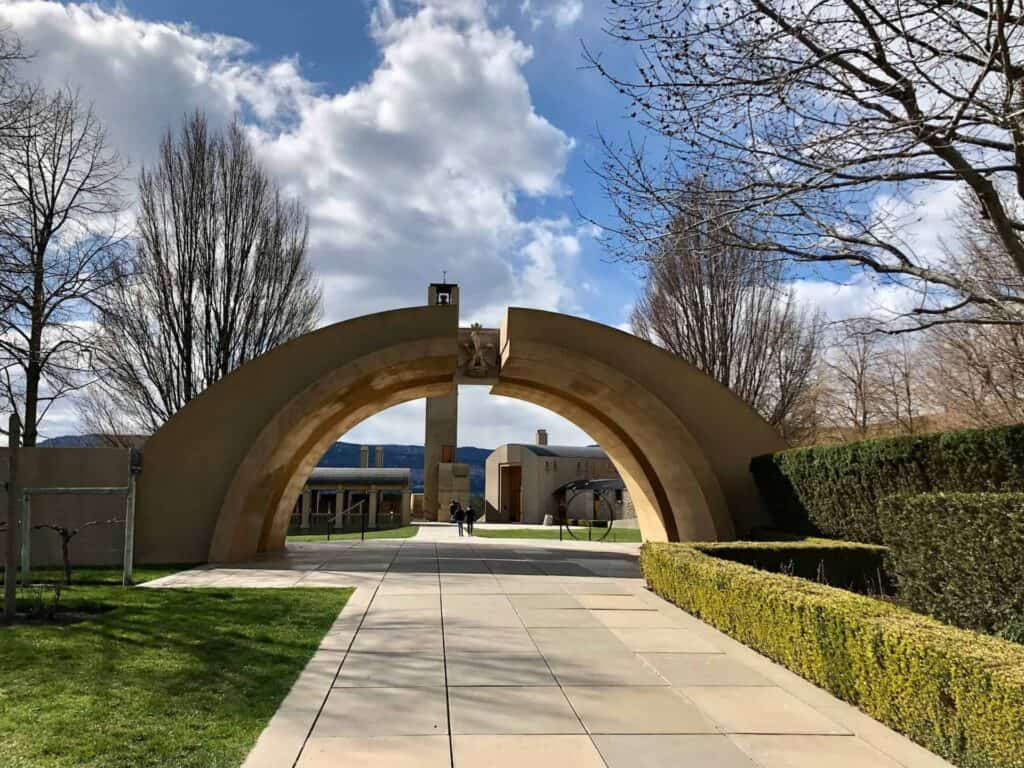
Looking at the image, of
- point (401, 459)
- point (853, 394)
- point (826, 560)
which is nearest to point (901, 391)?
point (853, 394)

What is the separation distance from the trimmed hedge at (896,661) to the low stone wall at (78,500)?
1249 cm

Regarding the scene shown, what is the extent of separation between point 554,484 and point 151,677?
132ft

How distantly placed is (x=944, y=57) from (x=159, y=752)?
8562mm

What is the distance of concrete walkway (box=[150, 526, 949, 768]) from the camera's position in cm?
489

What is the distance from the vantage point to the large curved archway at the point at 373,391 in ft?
51.1

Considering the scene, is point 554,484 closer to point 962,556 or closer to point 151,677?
point 962,556

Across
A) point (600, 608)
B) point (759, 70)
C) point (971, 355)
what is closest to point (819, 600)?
point (600, 608)

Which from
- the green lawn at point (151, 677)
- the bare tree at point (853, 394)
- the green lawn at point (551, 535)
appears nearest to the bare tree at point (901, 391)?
the bare tree at point (853, 394)

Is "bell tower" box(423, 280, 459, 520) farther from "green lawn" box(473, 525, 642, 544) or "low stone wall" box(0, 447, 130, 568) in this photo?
"low stone wall" box(0, 447, 130, 568)

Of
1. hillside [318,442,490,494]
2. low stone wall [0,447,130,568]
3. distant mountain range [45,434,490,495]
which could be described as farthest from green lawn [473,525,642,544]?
hillside [318,442,490,494]

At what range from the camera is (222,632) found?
829cm

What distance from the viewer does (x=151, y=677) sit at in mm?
6410

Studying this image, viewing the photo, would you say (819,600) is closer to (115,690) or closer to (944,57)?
(944,57)

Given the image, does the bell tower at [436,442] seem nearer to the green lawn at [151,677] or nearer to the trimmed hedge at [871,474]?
the trimmed hedge at [871,474]
